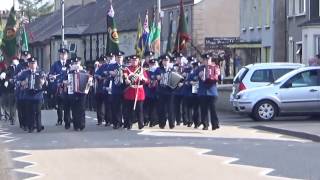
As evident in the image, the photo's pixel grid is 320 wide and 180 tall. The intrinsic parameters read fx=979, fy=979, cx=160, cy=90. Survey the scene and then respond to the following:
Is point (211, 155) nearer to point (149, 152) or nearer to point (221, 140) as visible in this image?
point (149, 152)

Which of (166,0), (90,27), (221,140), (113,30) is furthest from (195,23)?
(221,140)

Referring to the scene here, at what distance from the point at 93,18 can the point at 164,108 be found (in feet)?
224

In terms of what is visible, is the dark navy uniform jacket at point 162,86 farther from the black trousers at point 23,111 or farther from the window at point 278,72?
the window at point 278,72

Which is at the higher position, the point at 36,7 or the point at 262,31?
the point at 36,7

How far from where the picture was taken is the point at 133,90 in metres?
24.5

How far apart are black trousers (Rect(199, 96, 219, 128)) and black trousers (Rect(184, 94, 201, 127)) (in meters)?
0.42

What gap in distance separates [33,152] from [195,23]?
48.1 meters

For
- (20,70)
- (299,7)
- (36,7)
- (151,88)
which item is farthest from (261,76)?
(36,7)

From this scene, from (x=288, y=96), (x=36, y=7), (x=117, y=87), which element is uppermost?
(x=36, y=7)

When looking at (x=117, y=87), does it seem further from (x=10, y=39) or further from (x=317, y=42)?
(x=317, y=42)

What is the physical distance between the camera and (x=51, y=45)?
95000mm

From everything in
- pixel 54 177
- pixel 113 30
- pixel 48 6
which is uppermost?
pixel 48 6

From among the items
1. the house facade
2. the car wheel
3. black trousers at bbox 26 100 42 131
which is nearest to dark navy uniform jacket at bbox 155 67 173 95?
black trousers at bbox 26 100 42 131

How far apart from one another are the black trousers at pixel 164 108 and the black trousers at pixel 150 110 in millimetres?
345
